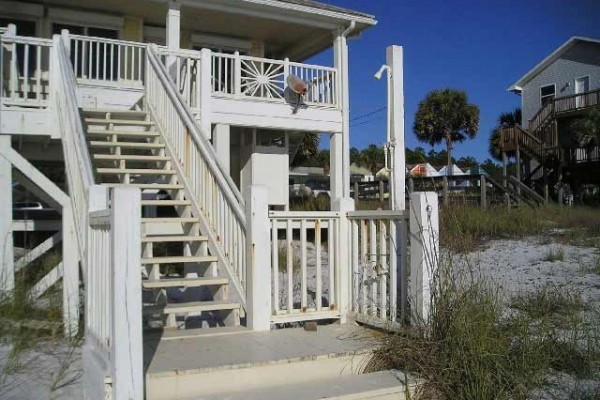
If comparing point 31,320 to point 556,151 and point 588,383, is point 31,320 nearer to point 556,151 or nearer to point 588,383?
point 588,383

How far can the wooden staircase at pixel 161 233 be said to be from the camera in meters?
6.02

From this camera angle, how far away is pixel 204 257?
21.1 ft

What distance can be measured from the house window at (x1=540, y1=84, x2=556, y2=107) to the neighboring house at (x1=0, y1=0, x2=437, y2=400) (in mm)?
20487

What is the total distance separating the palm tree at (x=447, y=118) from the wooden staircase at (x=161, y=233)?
3263cm

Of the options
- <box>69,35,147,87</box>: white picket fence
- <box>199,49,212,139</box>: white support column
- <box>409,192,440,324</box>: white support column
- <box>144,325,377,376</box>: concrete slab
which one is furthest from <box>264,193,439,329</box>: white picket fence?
<box>69,35,147,87</box>: white picket fence

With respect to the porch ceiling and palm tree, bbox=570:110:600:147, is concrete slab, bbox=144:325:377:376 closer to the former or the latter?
the porch ceiling

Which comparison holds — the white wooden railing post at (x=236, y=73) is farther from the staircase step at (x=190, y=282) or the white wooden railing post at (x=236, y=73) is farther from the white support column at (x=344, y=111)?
the staircase step at (x=190, y=282)

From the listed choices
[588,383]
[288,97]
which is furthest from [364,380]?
[288,97]

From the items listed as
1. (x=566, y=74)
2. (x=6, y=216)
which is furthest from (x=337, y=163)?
(x=566, y=74)

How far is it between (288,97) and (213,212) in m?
6.48

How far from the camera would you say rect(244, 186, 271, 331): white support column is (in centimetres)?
539

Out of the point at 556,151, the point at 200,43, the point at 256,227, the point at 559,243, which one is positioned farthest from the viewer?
the point at 556,151

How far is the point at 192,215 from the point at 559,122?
2547 cm

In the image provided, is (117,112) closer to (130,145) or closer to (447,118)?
(130,145)
